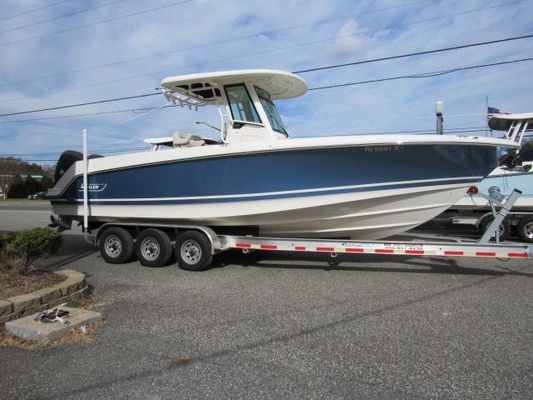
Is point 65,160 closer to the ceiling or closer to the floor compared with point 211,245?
closer to the ceiling

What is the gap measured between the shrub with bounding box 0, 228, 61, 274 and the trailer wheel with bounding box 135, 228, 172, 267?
1.98 meters

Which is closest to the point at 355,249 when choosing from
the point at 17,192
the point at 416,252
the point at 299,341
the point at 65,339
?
the point at 416,252

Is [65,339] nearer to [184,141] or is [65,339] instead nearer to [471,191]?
[184,141]

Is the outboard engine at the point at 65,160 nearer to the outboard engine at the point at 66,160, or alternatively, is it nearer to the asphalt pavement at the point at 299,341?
the outboard engine at the point at 66,160

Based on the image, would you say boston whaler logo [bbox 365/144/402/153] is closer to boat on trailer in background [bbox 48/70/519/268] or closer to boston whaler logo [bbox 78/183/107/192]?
boat on trailer in background [bbox 48/70/519/268]

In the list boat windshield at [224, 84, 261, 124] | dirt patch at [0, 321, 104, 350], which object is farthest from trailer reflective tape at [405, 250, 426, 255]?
dirt patch at [0, 321, 104, 350]

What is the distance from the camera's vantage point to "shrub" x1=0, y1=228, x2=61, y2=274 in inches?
238

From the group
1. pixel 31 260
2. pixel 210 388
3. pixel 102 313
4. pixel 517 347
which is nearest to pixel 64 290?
pixel 102 313

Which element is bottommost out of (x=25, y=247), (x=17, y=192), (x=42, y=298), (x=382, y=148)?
(x=42, y=298)

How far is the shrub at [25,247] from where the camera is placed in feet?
19.9

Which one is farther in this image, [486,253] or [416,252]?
[416,252]

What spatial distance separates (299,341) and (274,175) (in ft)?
10.4

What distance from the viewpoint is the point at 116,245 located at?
872 cm

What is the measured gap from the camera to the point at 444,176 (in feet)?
22.7
